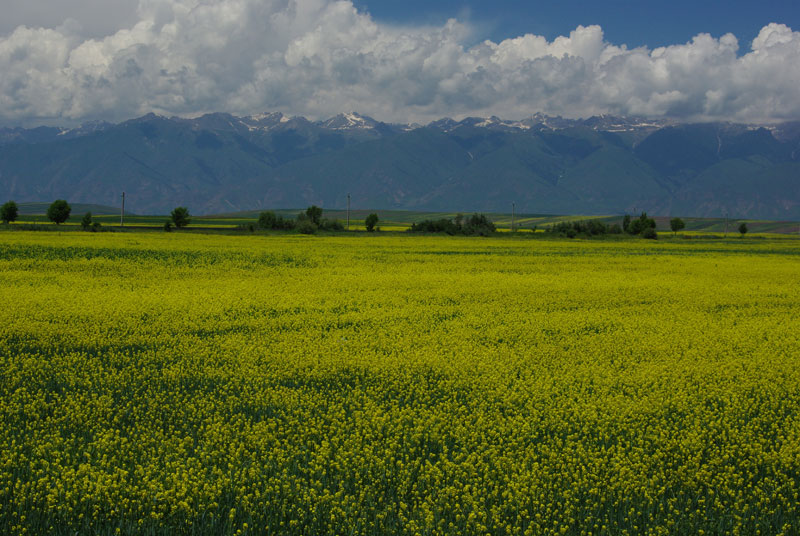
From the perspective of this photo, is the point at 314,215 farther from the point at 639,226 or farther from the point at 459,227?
the point at 639,226

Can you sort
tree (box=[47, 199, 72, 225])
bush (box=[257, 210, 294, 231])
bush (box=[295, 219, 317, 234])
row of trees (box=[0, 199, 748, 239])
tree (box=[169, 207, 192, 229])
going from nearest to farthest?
bush (box=[295, 219, 317, 234]) → tree (box=[47, 199, 72, 225]) → row of trees (box=[0, 199, 748, 239]) → bush (box=[257, 210, 294, 231]) → tree (box=[169, 207, 192, 229])

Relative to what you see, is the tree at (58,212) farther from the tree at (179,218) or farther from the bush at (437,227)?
the bush at (437,227)

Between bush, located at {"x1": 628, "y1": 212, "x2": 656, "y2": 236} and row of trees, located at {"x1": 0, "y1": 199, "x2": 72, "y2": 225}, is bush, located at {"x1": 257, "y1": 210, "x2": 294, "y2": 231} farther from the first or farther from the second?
bush, located at {"x1": 628, "y1": 212, "x2": 656, "y2": 236}

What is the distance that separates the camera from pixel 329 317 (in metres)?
16.9

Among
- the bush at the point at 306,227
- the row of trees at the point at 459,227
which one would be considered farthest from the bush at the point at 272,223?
the row of trees at the point at 459,227

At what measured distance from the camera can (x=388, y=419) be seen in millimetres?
8680

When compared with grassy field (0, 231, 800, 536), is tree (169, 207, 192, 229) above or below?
above

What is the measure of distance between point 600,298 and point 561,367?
1116 cm

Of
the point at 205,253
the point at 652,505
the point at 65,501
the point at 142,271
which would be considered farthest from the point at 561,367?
the point at 205,253

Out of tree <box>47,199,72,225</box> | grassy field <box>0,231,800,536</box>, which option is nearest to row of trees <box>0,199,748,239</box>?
tree <box>47,199,72,225</box>

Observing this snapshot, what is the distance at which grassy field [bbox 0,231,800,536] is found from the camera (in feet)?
21.4

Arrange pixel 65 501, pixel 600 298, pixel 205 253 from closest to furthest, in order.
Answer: pixel 65 501 → pixel 600 298 → pixel 205 253

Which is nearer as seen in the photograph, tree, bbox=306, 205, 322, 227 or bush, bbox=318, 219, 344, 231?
bush, bbox=318, 219, 344, 231

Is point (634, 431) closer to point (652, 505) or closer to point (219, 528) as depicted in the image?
point (652, 505)
